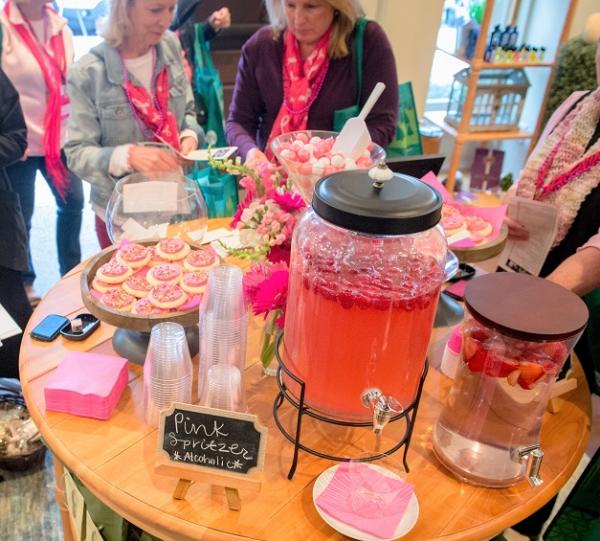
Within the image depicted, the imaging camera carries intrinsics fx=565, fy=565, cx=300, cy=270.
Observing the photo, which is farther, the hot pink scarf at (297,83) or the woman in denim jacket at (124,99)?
the hot pink scarf at (297,83)

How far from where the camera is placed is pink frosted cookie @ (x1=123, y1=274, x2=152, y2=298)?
118 cm

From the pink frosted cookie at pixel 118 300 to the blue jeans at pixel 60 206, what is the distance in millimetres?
1426

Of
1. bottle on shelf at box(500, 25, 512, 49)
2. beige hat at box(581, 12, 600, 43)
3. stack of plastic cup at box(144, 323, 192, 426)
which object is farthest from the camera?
Result: bottle on shelf at box(500, 25, 512, 49)

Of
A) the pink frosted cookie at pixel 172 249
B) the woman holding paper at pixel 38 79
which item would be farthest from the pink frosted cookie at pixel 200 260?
the woman holding paper at pixel 38 79

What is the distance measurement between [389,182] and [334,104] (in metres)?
1.30

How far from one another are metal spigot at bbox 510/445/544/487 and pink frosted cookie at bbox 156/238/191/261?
813 millimetres

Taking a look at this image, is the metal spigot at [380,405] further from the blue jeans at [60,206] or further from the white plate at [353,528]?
the blue jeans at [60,206]

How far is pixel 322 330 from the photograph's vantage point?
2.80ft

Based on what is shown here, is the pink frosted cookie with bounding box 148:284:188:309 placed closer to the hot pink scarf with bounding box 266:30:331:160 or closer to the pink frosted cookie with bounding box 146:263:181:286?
the pink frosted cookie with bounding box 146:263:181:286

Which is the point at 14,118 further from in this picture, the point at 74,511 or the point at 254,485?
the point at 254,485

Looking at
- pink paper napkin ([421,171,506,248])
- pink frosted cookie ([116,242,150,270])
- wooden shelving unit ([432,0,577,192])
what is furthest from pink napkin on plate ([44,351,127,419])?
wooden shelving unit ([432,0,577,192])

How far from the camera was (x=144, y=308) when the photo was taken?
1.12 m

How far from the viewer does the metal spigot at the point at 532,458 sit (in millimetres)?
881

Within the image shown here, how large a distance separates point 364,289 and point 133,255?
67 centimetres
